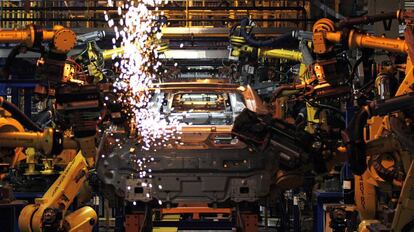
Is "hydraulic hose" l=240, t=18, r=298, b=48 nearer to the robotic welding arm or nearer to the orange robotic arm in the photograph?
the orange robotic arm

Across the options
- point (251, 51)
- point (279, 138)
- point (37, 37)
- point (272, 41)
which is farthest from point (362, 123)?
point (251, 51)

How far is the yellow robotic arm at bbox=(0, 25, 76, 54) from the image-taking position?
17.8 feet

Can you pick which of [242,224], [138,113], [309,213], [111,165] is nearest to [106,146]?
[111,165]

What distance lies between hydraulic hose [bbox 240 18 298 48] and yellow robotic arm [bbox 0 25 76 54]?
4.65m

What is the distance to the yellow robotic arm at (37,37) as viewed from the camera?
544 centimetres

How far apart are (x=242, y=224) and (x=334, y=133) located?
1.19 meters

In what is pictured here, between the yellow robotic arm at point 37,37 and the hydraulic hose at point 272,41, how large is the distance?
4647 millimetres

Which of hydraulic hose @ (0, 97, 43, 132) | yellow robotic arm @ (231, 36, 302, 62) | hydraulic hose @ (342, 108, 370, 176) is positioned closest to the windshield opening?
hydraulic hose @ (0, 97, 43, 132)

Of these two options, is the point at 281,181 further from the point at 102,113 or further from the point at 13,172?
the point at 13,172

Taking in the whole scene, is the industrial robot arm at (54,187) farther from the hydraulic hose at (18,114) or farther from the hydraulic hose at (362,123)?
the hydraulic hose at (362,123)

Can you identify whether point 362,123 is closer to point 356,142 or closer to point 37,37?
point 356,142

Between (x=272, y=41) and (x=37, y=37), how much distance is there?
4893mm

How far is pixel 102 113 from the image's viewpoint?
18.7 ft

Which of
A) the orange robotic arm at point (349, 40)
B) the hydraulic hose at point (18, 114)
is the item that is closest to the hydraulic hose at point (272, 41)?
the orange robotic arm at point (349, 40)
